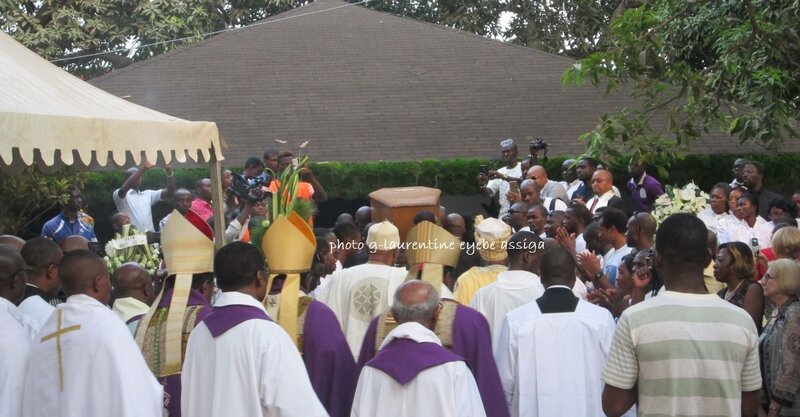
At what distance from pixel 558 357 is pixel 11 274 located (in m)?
3.24

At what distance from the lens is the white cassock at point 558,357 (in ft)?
21.2

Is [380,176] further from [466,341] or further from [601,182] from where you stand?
[466,341]

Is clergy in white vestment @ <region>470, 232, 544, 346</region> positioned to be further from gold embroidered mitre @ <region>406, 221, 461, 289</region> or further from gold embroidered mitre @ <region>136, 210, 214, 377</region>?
gold embroidered mitre @ <region>136, 210, 214, 377</region>

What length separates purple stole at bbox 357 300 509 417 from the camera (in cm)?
614

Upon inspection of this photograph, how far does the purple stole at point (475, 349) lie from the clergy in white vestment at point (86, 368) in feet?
4.22

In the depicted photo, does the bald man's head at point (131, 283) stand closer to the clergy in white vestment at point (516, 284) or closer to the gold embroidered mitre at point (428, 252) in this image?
the gold embroidered mitre at point (428, 252)

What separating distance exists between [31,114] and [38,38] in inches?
659

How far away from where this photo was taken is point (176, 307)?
6293mm

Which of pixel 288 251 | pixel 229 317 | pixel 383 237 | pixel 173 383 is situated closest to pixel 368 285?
pixel 383 237

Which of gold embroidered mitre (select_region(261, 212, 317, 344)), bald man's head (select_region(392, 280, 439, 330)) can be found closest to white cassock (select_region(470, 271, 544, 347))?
gold embroidered mitre (select_region(261, 212, 317, 344))

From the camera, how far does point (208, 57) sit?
18.4 meters

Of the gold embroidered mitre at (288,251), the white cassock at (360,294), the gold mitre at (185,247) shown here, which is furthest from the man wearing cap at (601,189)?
the gold mitre at (185,247)

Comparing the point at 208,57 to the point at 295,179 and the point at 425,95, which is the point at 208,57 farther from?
the point at 295,179

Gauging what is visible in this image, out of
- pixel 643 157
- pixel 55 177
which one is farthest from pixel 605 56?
pixel 55 177
